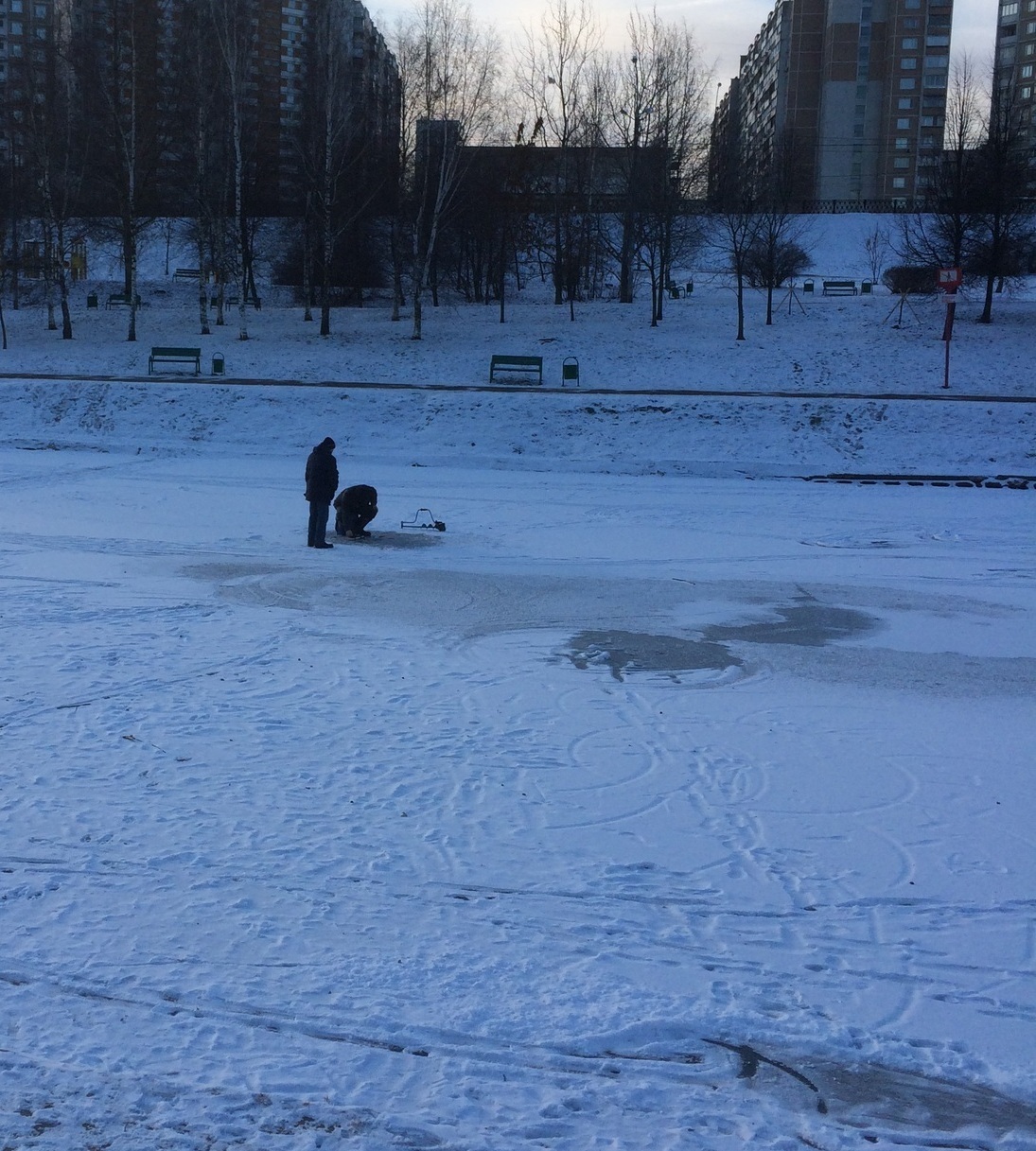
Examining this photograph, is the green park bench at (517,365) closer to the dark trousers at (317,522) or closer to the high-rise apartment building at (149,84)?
the high-rise apartment building at (149,84)

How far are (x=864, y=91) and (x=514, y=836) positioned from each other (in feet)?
345

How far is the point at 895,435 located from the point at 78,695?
2229cm

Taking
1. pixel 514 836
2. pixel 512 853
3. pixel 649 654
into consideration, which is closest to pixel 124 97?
pixel 649 654

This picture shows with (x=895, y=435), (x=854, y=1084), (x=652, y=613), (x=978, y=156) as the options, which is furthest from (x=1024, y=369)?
(x=854, y=1084)

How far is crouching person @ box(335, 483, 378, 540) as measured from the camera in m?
15.3

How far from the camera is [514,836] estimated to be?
5.95m

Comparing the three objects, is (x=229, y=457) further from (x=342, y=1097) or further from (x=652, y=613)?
(x=342, y=1097)

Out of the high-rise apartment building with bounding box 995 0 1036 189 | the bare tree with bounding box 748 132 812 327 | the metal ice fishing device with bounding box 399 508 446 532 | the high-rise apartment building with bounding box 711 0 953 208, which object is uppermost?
the high-rise apartment building with bounding box 995 0 1036 189

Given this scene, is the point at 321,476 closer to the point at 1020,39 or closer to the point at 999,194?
the point at 999,194

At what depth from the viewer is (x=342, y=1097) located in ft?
12.2

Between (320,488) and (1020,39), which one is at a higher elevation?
(1020,39)

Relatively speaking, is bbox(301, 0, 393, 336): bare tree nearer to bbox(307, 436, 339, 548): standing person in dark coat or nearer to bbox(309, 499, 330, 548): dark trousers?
bbox(307, 436, 339, 548): standing person in dark coat

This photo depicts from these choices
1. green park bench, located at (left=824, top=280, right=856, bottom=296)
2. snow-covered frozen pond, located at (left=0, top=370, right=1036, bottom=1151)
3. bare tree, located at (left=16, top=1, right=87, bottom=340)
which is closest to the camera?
snow-covered frozen pond, located at (left=0, top=370, right=1036, bottom=1151)

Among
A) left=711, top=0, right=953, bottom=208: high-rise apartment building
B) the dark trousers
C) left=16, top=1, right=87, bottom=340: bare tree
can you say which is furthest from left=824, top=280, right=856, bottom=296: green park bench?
the dark trousers
